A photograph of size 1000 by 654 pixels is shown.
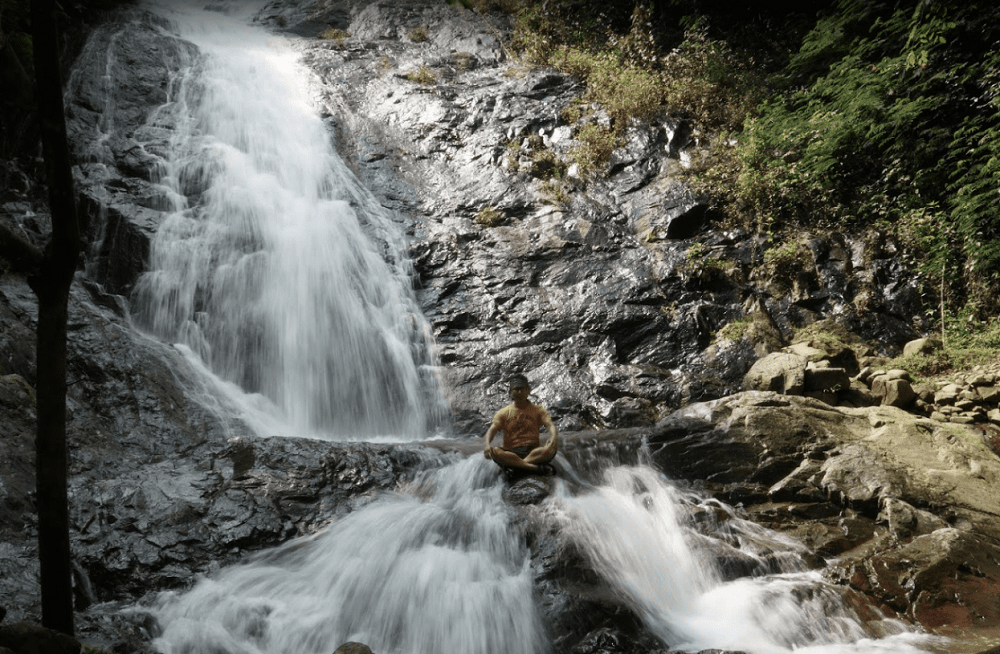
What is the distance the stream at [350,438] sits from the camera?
455 cm

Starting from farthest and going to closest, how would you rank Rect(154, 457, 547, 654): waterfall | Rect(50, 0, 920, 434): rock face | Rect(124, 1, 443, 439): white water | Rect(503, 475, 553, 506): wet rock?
Rect(50, 0, 920, 434): rock face, Rect(124, 1, 443, 439): white water, Rect(503, 475, 553, 506): wet rock, Rect(154, 457, 547, 654): waterfall

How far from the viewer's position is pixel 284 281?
974 centimetres

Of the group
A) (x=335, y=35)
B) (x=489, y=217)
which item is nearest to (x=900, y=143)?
(x=489, y=217)

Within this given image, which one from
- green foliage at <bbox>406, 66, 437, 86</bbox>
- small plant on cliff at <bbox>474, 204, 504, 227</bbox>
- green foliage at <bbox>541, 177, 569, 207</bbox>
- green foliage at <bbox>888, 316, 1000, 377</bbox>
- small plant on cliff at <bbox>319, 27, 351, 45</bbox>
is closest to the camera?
green foliage at <bbox>888, 316, 1000, 377</bbox>

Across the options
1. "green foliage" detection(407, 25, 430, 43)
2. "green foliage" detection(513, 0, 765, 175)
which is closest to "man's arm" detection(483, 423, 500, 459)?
"green foliage" detection(513, 0, 765, 175)

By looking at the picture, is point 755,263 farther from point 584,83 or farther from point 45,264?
point 45,264

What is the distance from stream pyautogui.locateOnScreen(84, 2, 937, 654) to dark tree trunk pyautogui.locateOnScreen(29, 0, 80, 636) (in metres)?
1.63

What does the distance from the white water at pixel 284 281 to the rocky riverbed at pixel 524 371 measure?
43cm

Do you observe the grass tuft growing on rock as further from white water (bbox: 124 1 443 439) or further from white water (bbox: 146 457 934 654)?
white water (bbox: 146 457 934 654)

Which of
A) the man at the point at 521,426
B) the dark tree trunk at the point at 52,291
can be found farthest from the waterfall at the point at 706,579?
the dark tree trunk at the point at 52,291

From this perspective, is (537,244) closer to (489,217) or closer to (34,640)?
(489,217)

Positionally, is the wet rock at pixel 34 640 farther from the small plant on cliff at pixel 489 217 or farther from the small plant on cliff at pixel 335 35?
the small plant on cliff at pixel 335 35

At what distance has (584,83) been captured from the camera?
45.1ft

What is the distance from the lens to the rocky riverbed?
4.99m
